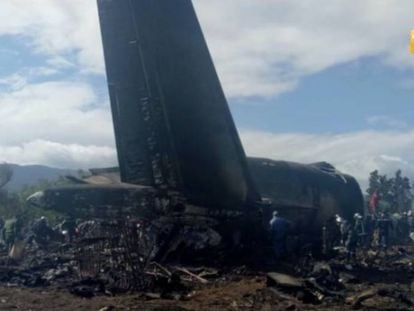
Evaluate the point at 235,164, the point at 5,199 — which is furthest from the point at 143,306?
the point at 5,199

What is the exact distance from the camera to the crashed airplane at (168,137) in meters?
14.6

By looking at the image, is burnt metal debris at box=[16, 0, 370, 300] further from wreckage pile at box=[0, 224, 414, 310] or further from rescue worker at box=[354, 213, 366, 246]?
rescue worker at box=[354, 213, 366, 246]

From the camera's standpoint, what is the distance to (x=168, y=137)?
15.5 m

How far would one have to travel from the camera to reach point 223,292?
33.9 ft

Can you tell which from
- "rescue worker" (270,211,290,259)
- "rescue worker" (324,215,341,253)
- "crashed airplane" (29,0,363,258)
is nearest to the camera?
"rescue worker" (270,211,290,259)

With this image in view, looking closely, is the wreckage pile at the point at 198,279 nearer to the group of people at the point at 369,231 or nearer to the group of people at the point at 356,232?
the group of people at the point at 356,232

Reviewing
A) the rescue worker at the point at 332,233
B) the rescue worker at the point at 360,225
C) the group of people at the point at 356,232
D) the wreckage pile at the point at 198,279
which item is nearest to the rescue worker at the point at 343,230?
the group of people at the point at 356,232

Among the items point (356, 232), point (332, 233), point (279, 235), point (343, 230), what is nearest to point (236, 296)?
point (279, 235)

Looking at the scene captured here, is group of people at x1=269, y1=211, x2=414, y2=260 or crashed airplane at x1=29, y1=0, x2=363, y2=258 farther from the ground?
crashed airplane at x1=29, y1=0, x2=363, y2=258

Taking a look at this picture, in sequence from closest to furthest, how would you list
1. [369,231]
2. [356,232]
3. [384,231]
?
[356,232] → [384,231] → [369,231]

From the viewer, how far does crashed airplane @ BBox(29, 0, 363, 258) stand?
47.9ft

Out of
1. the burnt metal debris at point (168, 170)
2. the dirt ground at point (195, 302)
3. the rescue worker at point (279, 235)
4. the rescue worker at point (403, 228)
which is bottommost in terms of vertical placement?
the rescue worker at point (403, 228)

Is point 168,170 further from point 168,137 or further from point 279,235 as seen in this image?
point 279,235

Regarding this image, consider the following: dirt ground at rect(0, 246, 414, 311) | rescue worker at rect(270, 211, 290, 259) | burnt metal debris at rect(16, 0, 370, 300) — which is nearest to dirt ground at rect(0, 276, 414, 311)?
dirt ground at rect(0, 246, 414, 311)
